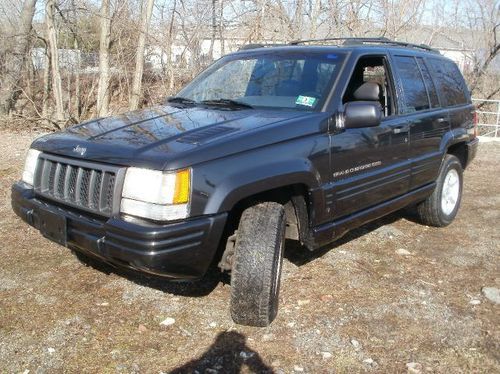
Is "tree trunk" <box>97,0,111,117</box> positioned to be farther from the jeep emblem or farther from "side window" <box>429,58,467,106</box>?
the jeep emblem

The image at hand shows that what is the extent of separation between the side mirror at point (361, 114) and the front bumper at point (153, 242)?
4.21ft

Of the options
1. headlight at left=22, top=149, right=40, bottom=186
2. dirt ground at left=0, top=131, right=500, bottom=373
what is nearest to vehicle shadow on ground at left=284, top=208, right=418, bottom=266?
dirt ground at left=0, top=131, right=500, bottom=373

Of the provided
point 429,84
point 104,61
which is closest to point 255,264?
point 429,84

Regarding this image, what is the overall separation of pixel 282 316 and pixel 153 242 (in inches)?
47.8

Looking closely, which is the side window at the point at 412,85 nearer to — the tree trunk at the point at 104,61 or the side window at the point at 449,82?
the side window at the point at 449,82

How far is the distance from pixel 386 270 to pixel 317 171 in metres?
1.38

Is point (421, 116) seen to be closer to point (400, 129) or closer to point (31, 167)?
point (400, 129)

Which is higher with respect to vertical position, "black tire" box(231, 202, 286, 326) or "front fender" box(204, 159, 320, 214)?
"front fender" box(204, 159, 320, 214)

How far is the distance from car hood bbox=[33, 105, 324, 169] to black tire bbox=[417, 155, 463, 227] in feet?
7.84

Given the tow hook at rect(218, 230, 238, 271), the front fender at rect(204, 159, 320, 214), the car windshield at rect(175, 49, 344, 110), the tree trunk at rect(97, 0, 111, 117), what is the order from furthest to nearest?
the tree trunk at rect(97, 0, 111, 117) < the car windshield at rect(175, 49, 344, 110) < the tow hook at rect(218, 230, 238, 271) < the front fender at rect(204, 159, 320, 214)

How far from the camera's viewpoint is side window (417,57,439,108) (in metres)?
5.05

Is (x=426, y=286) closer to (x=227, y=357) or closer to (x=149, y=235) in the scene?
(x=227, y=357)

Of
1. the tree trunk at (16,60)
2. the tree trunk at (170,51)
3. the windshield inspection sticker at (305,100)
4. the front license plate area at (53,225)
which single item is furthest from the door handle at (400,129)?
the tree trunk at (16,60)

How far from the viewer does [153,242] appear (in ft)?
9.35
